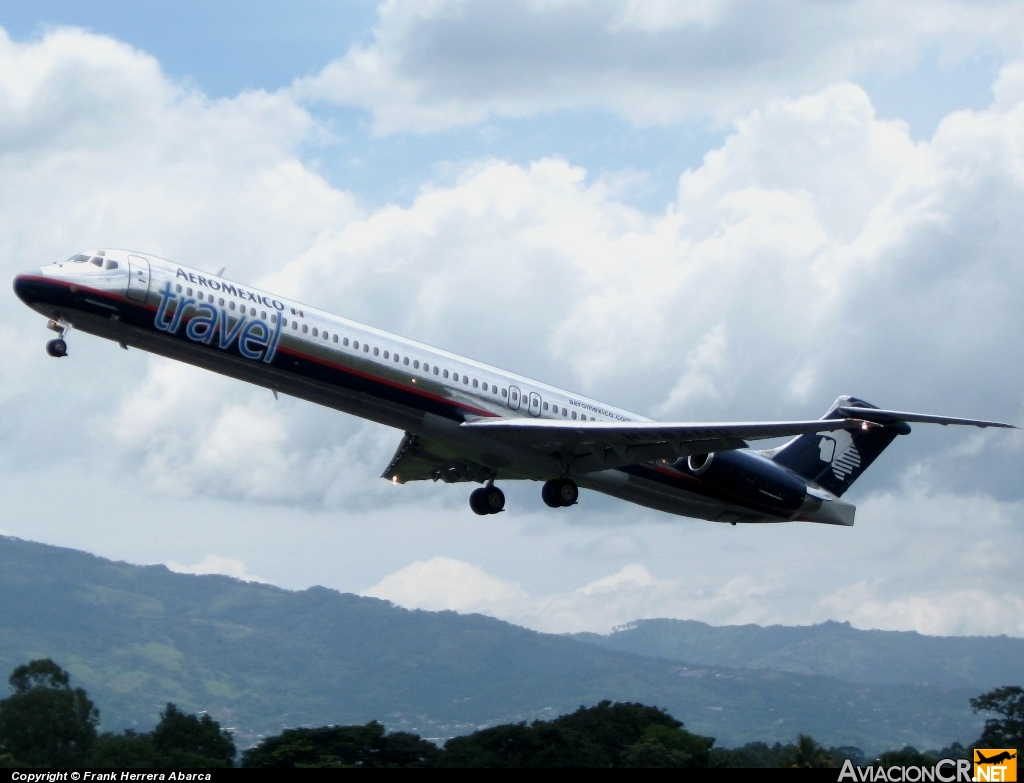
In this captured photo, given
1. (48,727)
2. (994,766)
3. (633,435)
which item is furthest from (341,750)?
(994,766)

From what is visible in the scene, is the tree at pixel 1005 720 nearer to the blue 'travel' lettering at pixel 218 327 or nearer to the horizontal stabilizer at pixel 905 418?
the horizontal stabilizer at pixel 905 418

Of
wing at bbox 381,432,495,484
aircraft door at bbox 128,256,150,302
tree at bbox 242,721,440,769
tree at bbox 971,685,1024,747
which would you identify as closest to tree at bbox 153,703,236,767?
tree at bbox 242,721,440,769

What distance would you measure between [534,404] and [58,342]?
13669 millimetres

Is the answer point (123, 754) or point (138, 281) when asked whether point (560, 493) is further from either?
point (123, 754)

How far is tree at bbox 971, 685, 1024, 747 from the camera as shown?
2362 inches

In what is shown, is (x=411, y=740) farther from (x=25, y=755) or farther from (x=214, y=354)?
(x=214, y=354)

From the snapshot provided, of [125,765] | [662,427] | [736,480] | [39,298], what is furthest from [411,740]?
[39,298]

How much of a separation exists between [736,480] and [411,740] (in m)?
24.5

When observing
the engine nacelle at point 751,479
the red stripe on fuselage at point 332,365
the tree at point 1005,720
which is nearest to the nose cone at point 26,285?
the red stripe on fuselage at point 332,365

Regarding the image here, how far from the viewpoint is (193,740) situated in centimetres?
6016

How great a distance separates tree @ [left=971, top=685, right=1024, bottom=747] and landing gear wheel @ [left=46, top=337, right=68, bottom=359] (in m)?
43.2

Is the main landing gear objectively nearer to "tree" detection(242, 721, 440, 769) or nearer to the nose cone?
the nose cone

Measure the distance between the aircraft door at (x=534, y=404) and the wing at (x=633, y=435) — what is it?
541 millimetres

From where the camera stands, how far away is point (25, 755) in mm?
53656
